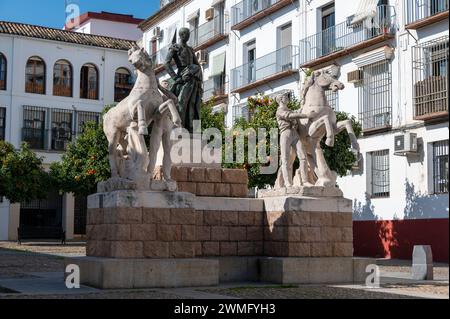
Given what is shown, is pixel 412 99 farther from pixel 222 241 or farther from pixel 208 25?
pixel 208 25

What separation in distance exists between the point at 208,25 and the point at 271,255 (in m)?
24.5

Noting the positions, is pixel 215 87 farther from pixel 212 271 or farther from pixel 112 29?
pixel 212 271

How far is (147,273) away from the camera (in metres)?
11.8

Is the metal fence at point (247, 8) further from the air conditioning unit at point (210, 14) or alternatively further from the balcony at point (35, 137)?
the balcony at point (35, 137)

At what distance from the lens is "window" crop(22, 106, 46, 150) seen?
4191 centimetres

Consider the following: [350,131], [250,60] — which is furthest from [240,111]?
[350,131]

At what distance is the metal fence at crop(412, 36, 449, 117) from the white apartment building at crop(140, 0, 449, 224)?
0.10ft

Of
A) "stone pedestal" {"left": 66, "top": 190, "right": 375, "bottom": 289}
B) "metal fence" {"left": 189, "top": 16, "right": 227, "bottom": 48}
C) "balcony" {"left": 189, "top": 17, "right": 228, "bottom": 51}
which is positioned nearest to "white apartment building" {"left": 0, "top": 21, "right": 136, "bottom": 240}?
"metal fence" {"left": 189, "top": 16, "right": 227, "bottom": 48}

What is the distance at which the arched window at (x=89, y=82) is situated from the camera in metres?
44.4

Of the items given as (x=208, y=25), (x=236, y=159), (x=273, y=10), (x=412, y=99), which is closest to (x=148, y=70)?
(x=236, y=159)

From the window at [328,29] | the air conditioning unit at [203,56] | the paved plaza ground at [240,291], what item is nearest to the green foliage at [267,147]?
the window at [328,29]

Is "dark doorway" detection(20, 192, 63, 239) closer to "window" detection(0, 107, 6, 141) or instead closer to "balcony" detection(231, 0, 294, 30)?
"window" detection(0, 107, 6, 141)

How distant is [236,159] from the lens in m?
23.0

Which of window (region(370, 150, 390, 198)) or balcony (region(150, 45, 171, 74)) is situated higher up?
balcony (region(150, 45, 171, 74))
